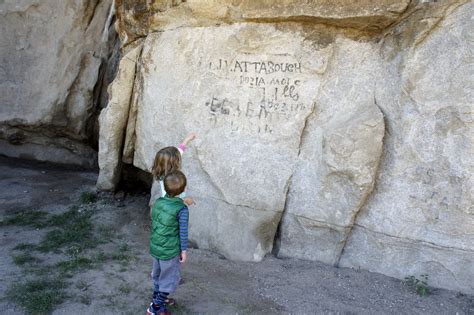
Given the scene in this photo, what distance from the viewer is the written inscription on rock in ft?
13.6

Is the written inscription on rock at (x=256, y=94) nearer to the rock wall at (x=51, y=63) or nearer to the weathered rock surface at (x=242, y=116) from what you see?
the weathered rock surface at (x=242, y=116)

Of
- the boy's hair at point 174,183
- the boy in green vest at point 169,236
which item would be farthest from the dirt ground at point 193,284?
the boy's hair at point 174,183

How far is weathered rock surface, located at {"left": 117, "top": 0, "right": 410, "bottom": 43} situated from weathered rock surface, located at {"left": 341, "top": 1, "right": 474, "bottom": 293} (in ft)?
0.82

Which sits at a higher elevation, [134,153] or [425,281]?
[134,153]

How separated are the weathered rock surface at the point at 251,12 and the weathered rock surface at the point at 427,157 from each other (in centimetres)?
25

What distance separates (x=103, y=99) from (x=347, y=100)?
496 cm

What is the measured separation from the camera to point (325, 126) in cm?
404

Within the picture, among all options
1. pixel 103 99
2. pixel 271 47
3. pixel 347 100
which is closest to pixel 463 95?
pixel 347 100

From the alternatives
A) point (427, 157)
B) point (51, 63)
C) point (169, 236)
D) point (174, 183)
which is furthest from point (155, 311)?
point (51, 63)

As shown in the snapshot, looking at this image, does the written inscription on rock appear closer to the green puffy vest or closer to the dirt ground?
the dirt ground

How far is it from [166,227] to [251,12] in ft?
7.13

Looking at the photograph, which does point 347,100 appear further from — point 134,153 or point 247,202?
point 134,153

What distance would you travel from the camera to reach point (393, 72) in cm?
385

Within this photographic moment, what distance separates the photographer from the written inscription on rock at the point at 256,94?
13.6ft
